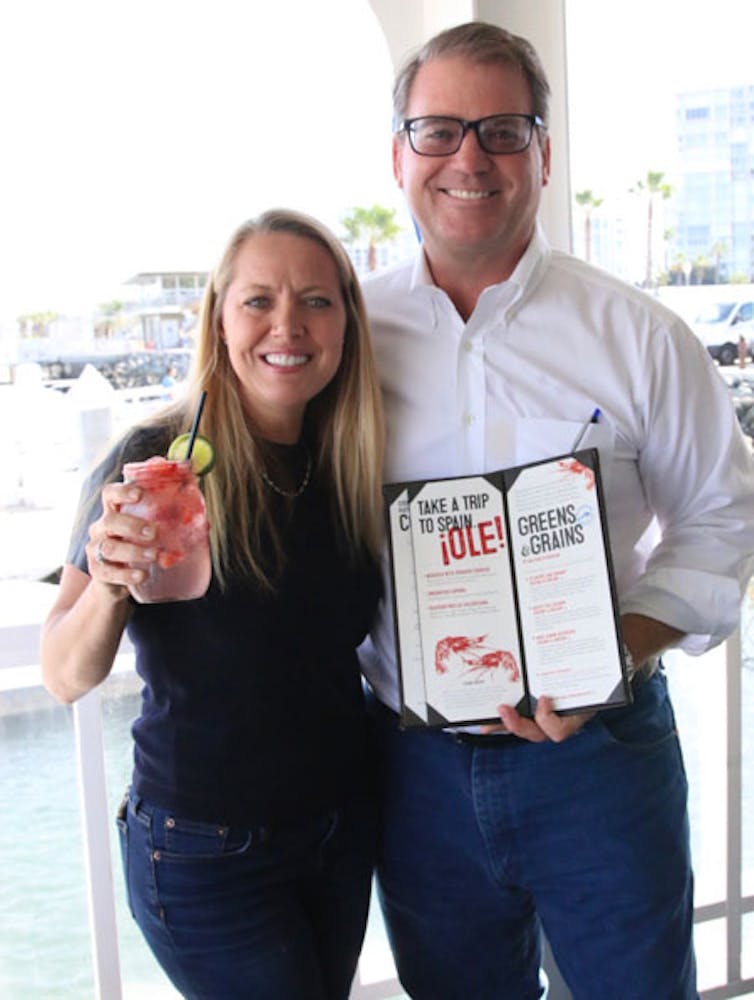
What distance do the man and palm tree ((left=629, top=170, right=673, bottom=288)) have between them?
2.50ft

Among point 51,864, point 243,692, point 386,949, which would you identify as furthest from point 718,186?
point 51,864

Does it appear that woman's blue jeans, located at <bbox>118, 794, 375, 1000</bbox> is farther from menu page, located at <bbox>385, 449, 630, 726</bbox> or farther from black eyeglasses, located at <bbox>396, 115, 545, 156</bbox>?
black eyeglasses, located at <bbox>396, 115, 545, 156</bbox>

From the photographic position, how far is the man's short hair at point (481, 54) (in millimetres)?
1575

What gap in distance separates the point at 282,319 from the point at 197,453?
0.26 m

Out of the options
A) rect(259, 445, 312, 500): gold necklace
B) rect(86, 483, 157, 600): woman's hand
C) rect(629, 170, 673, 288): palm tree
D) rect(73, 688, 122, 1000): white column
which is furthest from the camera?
rect(629, 170, 673, 288): palm tree

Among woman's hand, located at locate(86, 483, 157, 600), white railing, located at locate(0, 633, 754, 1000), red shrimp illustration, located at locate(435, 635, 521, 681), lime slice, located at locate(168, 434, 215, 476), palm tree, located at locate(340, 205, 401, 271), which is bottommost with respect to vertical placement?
white railing, located at locate(0, 633, 754, 1000)

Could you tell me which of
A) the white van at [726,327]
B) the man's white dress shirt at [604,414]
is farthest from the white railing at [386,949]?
the white van at [726,327]

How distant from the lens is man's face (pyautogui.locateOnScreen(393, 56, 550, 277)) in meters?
1.57

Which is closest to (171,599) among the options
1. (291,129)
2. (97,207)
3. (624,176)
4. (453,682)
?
(453,682)

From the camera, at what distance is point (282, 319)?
1492 mm

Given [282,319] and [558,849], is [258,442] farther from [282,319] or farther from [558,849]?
[558,849]

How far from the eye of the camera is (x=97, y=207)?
206 cm

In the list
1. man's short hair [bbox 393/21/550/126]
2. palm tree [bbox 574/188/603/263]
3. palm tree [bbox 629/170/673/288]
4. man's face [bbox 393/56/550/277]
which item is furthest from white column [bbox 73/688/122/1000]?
palm tree [bbox 629/170/673/288]

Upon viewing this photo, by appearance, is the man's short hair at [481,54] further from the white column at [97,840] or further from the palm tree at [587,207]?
the white column at [97,840]
